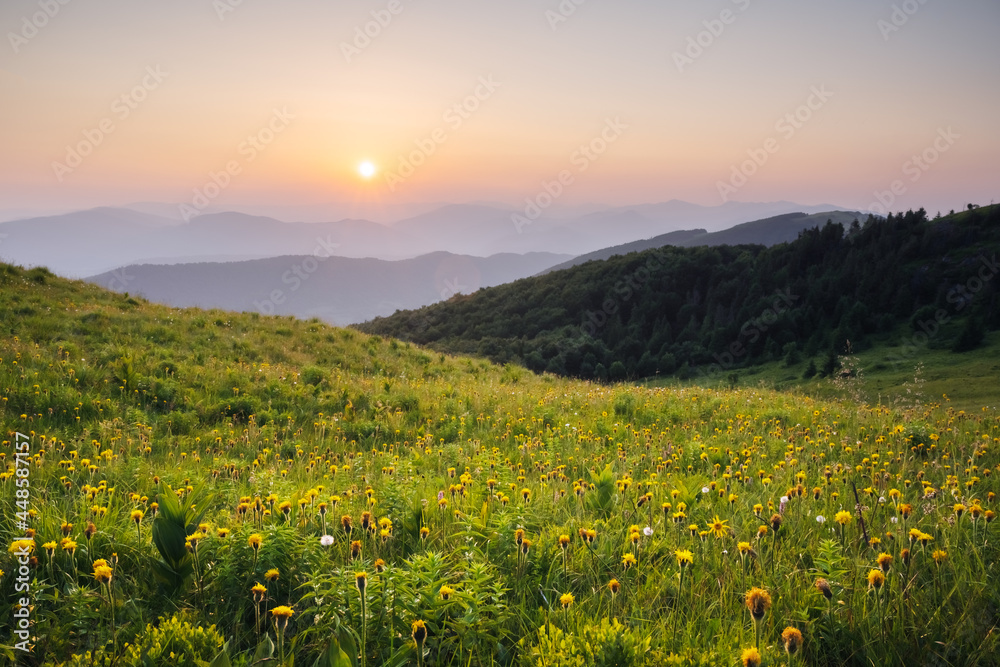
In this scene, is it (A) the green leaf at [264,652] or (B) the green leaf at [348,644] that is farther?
(A) the green leaf at [264,652]

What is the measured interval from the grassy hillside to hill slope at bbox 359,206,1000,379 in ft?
217

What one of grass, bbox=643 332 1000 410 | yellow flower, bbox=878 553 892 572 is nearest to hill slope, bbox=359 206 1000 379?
grass, bbox=643 332 1000 410

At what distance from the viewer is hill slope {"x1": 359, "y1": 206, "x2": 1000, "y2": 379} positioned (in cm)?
7081

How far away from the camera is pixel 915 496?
444 centimetres

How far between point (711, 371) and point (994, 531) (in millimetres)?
76166

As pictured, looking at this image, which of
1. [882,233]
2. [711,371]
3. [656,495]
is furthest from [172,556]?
[882,233]

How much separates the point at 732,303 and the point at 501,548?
9768cm

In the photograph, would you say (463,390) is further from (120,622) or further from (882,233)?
(882,233)

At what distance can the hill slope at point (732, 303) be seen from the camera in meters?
70.8

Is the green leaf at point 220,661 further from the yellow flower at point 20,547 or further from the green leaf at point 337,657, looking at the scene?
the yellow flower at point 20,547

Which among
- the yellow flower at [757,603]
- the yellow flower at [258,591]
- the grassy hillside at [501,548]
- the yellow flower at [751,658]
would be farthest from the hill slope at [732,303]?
the yellow flower at [258,591]

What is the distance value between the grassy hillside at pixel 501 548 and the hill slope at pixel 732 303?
6624 centimetres

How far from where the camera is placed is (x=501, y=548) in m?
3.25

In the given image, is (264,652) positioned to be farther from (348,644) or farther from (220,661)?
(348,644)
